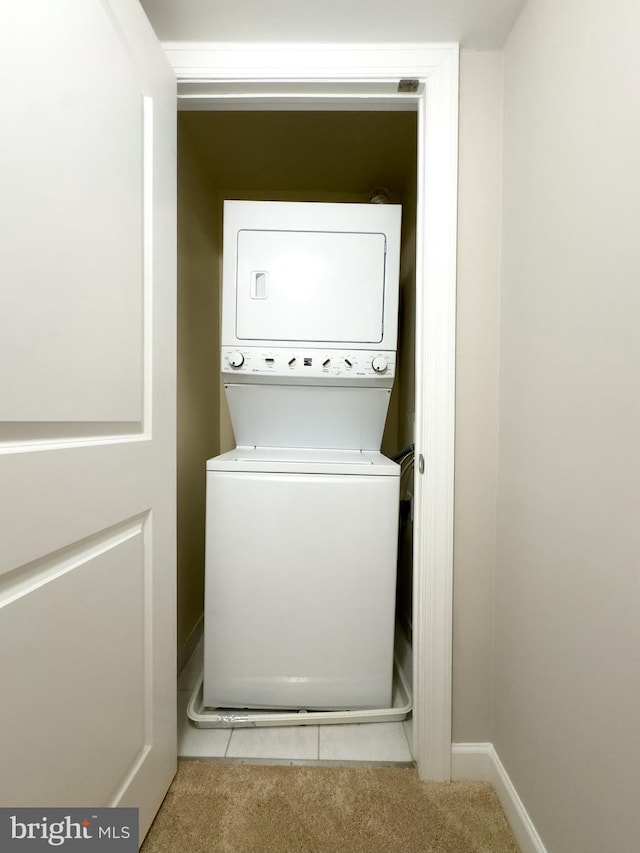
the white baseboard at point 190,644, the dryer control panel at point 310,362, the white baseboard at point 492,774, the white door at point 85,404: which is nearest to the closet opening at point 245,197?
the white baseboard at point 190,644

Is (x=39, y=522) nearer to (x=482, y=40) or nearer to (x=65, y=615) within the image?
(x=65, y=615)

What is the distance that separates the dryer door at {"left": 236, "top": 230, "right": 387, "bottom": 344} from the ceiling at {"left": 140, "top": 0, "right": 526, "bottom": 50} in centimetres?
56

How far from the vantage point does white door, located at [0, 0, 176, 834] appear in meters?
0.62

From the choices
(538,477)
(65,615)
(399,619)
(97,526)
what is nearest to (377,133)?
(538,477)

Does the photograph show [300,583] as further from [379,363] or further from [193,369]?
[193,369]

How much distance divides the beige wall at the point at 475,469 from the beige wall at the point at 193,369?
1.12m

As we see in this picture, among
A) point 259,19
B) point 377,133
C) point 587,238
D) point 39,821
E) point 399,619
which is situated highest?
point 377,133

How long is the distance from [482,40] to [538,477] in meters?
1.26

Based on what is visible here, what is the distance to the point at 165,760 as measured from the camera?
3.67 feet

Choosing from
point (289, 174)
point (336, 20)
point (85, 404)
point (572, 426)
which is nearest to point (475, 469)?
point (572, 426)

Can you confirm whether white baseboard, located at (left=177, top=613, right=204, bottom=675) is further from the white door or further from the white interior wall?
the white door

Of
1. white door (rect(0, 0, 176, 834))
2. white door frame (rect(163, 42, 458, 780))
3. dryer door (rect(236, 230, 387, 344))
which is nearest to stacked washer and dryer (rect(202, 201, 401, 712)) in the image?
white door frame (rect(163, 42, 458, 780))

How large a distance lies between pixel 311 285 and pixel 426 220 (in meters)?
0.52

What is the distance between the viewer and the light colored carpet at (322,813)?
1016mm
